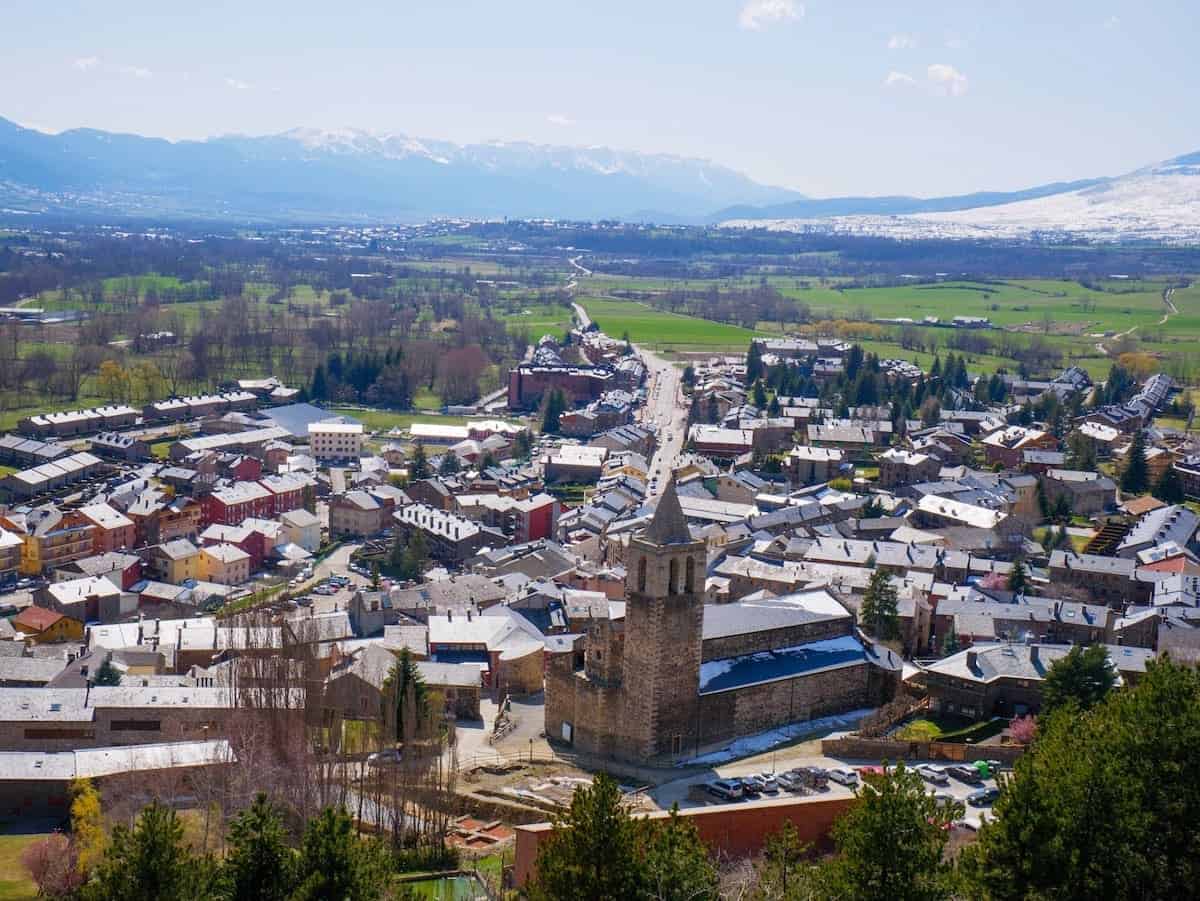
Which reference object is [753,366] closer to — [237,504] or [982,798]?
[237,504]

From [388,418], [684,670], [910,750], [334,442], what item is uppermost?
[684,670]

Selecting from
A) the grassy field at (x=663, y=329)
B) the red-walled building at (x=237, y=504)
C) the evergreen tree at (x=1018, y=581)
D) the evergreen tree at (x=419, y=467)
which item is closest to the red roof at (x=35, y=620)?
the red-walled building at (x=237, y=504)

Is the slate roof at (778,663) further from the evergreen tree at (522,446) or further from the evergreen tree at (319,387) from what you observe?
the evergreen tree at (319,387)

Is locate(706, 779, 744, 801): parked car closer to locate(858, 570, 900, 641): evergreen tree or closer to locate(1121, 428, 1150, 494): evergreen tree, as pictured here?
locate(858, 570, 900, 641): evergreen tree

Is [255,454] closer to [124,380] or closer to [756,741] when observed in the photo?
[124,380]

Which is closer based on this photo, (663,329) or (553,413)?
(553,413)

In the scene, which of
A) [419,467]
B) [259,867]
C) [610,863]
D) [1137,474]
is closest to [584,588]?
[419,467]

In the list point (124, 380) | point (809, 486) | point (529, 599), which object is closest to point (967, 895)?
point (529, 599)
